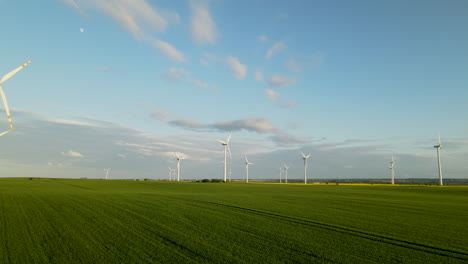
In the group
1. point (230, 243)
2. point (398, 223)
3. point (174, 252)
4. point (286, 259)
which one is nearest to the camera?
point (286, 259)

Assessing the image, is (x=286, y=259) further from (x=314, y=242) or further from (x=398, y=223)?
(x=398, y=223)

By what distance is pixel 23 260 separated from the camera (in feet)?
31.2

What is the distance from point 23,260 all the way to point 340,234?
11982 millimetres

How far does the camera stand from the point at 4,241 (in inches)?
468

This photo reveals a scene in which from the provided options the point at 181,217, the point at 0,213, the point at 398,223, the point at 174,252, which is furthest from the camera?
the point at 0,213

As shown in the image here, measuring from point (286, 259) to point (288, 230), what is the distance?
463cm

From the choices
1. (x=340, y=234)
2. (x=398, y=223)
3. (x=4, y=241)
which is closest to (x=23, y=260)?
(x=4, y=241)

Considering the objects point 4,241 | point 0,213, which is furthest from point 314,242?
point 0,213

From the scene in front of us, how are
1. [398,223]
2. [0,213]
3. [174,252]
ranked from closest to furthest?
[174,252] → [398,223] → [0,213]

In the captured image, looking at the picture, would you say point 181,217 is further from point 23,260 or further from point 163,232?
point 23,260

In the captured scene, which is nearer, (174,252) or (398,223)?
(174,252)

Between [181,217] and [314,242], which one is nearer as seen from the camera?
[314,242]

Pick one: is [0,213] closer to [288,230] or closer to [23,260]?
[23,260]

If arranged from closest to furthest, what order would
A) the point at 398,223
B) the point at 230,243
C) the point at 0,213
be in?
the point at 230,243
the point at 398,223
the point at 0,213
